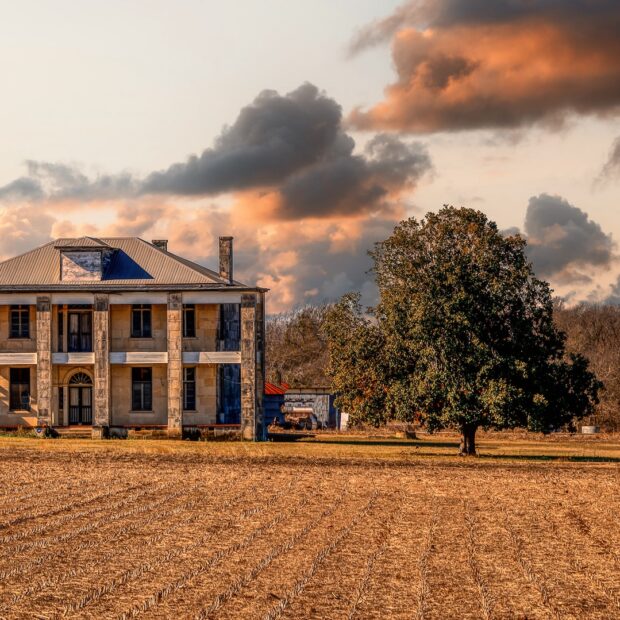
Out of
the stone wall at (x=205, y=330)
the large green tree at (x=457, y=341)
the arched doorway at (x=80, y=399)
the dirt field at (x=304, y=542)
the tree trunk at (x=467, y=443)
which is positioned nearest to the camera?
the dirt field at (x=304, y=542)

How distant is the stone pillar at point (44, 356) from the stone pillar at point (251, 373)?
9.58 meters

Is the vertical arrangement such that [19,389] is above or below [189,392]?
above

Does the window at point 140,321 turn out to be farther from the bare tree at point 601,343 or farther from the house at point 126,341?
the bare tree at point 601,343

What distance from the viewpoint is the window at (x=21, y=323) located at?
52.4 metres

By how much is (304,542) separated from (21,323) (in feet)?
120

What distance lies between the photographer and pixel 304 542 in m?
19.3

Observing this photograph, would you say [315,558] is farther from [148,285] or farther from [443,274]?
[148,285]

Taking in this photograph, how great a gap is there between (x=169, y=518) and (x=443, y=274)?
2164 centimetres

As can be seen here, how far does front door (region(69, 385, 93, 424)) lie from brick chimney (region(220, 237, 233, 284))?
29.9ft

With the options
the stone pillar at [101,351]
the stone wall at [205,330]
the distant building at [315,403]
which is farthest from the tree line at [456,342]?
the distant building at [315,403]

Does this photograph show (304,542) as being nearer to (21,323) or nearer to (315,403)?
(21,323)

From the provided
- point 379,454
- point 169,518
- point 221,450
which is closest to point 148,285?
point 221,450

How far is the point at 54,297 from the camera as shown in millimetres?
50719

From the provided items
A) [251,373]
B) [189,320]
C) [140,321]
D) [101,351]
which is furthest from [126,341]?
[251,373]
